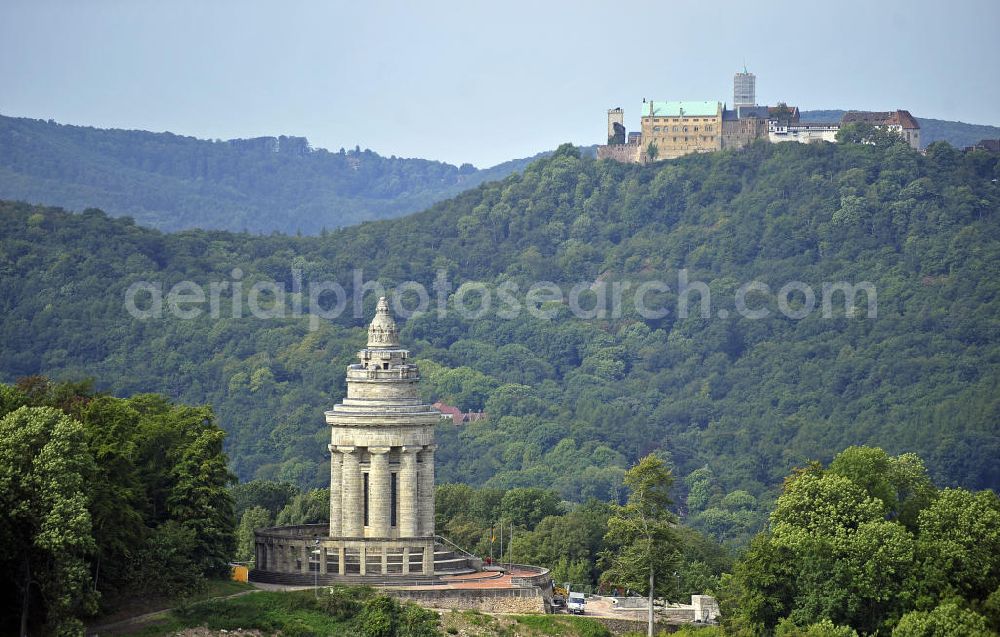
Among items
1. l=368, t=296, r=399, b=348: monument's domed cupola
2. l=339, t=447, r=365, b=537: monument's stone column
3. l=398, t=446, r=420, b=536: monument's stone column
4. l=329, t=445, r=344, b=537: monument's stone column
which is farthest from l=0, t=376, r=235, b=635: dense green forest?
l=368, t=296, r=399, b=348: monument's domed cupola

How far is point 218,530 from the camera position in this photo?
3342 inches

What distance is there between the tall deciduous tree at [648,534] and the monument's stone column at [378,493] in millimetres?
8347

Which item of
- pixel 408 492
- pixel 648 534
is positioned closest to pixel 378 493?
pixel 408 492

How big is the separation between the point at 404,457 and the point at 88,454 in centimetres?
1418

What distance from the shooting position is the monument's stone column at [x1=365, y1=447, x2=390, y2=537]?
8606 cm

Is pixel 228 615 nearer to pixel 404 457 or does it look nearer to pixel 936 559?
pixel 404 457

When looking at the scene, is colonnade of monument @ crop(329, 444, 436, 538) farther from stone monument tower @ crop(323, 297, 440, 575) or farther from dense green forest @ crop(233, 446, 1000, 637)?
dense green forest @ crop(233, 446, 1000, 637)

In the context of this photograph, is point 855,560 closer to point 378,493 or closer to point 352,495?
point 378,493

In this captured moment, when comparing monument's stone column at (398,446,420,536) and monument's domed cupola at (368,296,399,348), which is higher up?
monument's domed cupola at (368,296,399,348)

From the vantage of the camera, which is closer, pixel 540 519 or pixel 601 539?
pixel 601 539

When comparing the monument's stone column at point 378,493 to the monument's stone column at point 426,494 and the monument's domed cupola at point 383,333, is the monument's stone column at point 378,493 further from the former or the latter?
the monument's domed cupola at point 383,333

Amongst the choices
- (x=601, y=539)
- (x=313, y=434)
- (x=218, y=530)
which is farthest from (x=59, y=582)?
(x=313, y=434)

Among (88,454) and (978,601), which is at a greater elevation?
(88,454)

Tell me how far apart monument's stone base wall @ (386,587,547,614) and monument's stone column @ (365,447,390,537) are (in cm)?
428
